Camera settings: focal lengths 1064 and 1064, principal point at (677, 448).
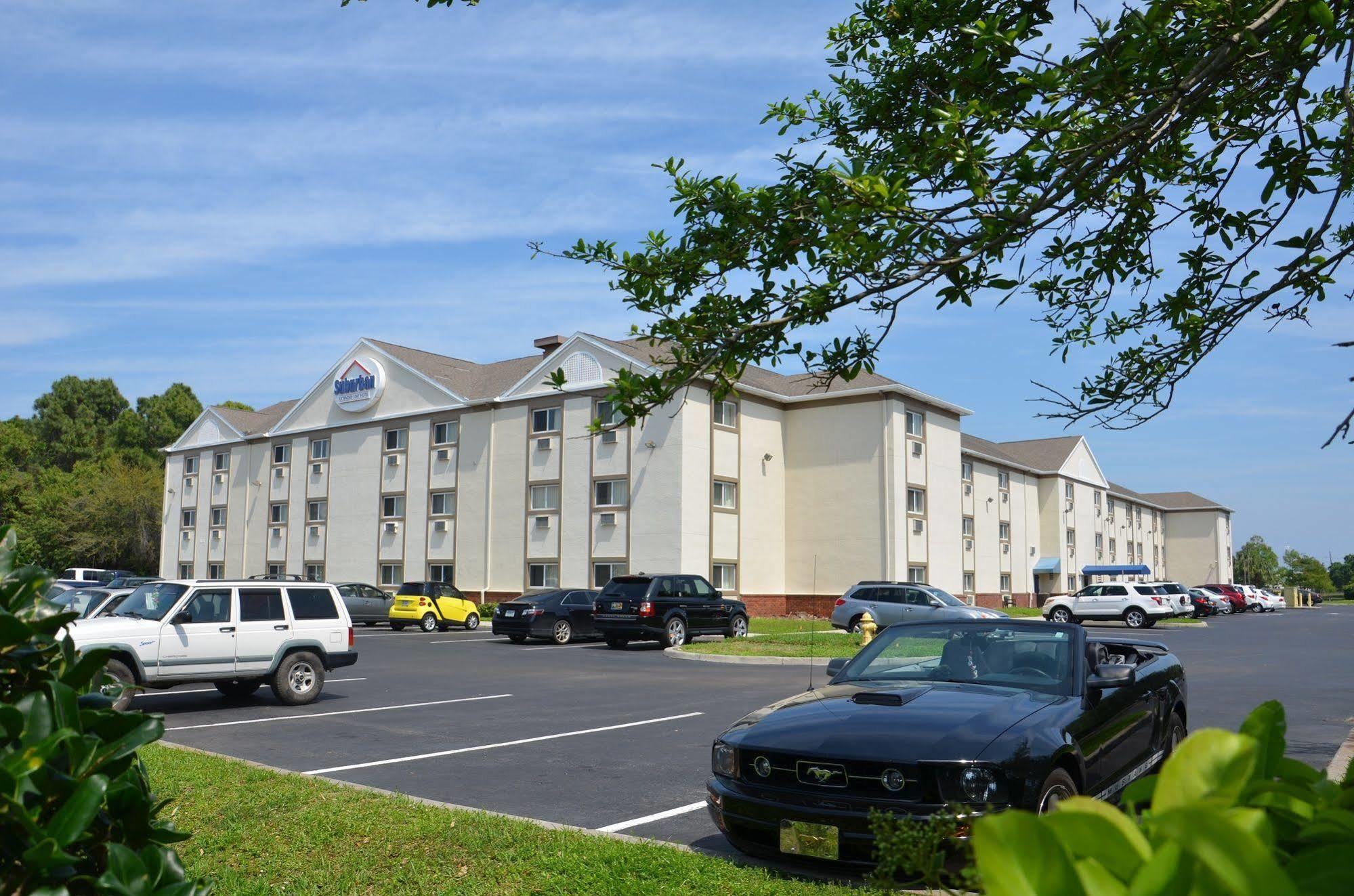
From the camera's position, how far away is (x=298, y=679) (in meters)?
15.7

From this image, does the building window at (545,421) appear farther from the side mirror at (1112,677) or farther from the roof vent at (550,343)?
the side mirror at (1112,677)

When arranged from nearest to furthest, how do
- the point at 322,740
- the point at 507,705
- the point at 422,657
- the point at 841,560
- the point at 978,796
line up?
1. the point at 978,796
2. the point at 322,740
3. the point at 507,705
4. the point at 422,657
5. the point at 841,560

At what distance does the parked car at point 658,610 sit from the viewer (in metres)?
27.2

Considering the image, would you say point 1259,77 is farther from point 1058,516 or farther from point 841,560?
point 1058,516

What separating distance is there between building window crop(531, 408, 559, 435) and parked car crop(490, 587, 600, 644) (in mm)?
14335

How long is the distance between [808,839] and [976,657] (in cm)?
226

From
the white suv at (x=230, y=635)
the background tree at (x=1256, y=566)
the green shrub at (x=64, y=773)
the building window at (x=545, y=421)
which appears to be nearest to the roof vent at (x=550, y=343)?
the building window at (x=545, y=421)

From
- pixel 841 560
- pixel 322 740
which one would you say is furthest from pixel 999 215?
pixel 841 560

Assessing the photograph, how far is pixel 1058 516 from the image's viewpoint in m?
67.2

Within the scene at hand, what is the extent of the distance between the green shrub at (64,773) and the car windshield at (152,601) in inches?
547

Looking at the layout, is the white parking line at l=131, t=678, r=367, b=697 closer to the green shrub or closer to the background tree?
the green shrub

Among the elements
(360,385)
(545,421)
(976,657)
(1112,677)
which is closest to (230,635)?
(976,657)

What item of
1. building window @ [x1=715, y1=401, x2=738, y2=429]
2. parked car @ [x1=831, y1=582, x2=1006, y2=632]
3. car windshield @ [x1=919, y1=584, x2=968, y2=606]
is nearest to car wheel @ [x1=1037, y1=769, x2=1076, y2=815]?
parked car @ [x1=831, y1=582, x2=1006, y2=632]

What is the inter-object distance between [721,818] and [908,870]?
5226 millimetres
